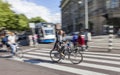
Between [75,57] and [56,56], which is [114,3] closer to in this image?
[56,56]

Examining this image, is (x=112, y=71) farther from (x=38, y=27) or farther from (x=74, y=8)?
(x=74, y=8)

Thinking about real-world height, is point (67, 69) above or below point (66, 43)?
below

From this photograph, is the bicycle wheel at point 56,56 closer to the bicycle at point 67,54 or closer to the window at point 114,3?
the bicycle at point 67,54

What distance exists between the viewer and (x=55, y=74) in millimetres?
10602

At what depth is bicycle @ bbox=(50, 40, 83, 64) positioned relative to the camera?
525 inches

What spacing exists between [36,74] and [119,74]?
2709 millimetres

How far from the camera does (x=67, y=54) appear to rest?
44.8ft

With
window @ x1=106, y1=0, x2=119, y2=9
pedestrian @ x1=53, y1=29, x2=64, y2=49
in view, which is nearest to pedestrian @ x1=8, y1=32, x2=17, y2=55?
pedestrian @ x1=53, y1=29, x2=64, y2=49

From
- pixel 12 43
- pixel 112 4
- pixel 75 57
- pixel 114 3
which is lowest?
pixel 75 57

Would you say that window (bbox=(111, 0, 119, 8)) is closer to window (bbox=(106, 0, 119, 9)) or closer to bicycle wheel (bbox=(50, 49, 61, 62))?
window (bbox=(106, 0, 119, 9))

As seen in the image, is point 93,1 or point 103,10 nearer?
point 103,10

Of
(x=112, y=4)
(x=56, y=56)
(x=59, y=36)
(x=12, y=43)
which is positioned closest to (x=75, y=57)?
(x=56, y=56)

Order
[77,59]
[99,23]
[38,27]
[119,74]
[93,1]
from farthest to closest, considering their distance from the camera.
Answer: [93,1]
[99,23]
[38,27]
[77,59]
[119,74]

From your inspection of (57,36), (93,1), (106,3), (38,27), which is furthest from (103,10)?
(57,36)
